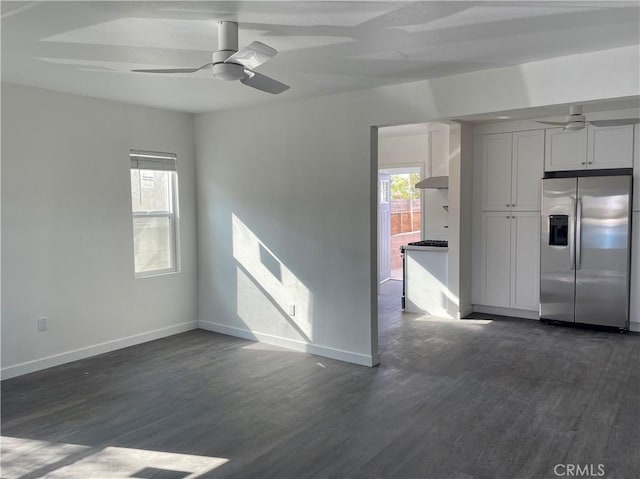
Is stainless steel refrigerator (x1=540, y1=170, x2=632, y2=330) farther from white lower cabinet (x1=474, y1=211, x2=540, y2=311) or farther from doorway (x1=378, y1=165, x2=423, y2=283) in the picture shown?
doorway (x1=378, y1=165, x2=423, y2=283)

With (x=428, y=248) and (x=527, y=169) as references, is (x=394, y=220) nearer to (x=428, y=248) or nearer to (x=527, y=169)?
(x=428, y=248)

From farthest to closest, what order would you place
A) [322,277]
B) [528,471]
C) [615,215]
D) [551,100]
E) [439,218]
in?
[439,218] → [615,215] → [322,277] → [551,100] → [528,471]

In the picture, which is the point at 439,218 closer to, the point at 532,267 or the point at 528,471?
the point at 532,267

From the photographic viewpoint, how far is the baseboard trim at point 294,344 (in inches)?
174

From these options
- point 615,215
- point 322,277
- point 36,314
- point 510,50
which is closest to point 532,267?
point 615,215

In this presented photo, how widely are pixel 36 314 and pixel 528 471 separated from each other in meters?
3.95

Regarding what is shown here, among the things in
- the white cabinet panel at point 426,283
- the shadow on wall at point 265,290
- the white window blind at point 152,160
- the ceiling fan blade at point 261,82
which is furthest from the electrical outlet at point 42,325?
the white cabinet panel at point 426,283

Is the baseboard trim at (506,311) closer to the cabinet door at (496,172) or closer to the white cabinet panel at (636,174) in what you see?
the cabinet door at (496,172)

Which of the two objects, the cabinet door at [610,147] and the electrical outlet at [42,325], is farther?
the cabinet door at [610,147]

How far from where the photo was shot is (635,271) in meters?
5.26

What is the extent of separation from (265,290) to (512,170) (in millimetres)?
3304

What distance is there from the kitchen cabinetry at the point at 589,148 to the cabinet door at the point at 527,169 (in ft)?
0.33

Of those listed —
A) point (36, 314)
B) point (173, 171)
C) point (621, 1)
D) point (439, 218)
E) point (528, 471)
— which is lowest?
point (528, 471)

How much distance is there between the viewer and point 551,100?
133 inches
